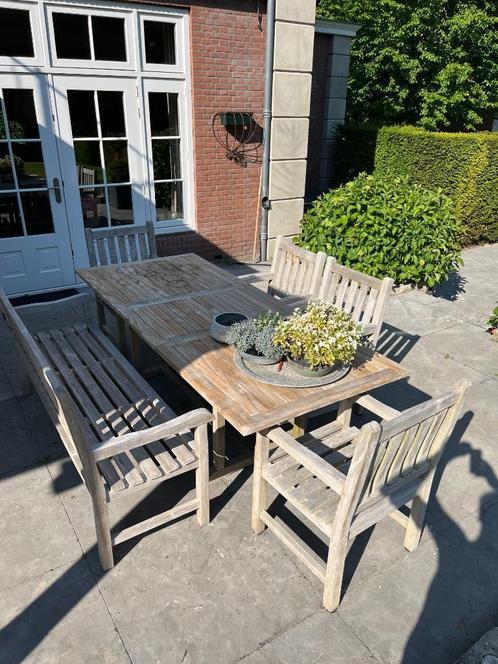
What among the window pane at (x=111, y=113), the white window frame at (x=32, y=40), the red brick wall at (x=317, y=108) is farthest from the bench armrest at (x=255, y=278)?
the red brick wall at (x=317, y=108)

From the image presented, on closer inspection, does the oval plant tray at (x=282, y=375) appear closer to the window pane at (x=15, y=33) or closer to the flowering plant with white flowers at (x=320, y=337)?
the flowering plant with white flowers at (x=320, y=337)

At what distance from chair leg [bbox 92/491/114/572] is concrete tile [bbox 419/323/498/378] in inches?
135

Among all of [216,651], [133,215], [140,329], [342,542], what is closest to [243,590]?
[216,651]

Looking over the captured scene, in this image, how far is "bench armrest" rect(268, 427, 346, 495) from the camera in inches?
82.0

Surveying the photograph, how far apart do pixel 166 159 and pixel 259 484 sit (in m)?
4.85

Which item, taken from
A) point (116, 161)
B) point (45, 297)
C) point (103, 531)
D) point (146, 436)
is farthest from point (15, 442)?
point (116, 161)

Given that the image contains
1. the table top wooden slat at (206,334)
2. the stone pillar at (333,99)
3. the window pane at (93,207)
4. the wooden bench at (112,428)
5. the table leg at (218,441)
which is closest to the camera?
the wooden bench at (112,428)

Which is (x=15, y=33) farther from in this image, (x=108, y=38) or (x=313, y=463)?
(x=313, y=463)

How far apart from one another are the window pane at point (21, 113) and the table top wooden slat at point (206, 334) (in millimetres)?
2217

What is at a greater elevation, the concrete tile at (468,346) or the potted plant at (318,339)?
the potted plant at (318,339)

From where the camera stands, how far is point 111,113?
18.5 ft

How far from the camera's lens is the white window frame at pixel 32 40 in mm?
4867

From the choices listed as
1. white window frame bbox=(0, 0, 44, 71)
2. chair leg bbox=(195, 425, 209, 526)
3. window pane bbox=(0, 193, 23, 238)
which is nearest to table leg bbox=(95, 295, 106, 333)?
window pane bbox=(0, 193, 23, 238)

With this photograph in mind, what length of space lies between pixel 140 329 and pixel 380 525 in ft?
5.89
